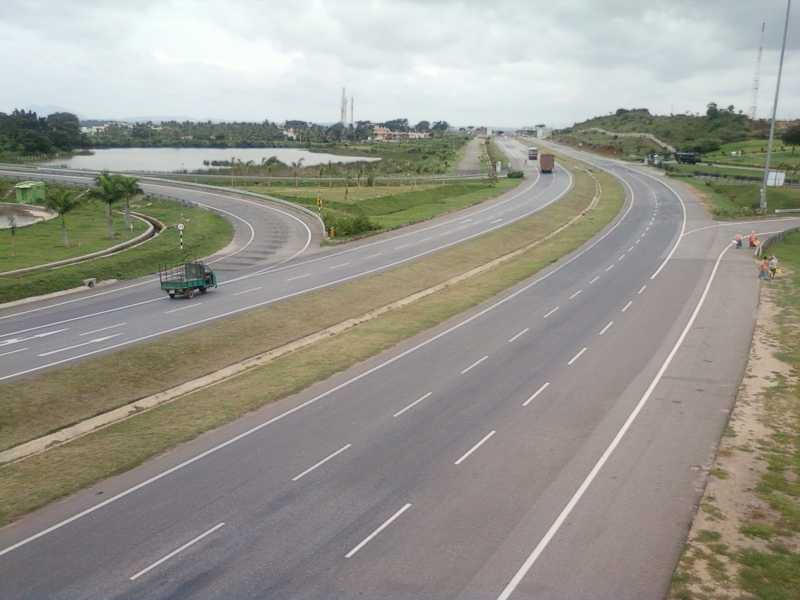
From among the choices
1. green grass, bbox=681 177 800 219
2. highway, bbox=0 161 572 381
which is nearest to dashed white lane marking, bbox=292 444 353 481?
highway, bbox=0 161 572 381

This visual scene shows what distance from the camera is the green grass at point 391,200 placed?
72188 millimetres

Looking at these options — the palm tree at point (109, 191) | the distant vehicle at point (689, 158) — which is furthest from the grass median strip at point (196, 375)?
the distant vehicle at point (689, 158)

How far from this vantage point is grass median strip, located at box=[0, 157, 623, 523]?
19.3 metres

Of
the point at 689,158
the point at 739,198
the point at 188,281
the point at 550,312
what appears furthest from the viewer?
the point at 689,158

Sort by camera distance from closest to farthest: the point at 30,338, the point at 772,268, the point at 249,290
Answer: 1. the point at 30,338
2. the point at 249,290
3. the point at 772,268

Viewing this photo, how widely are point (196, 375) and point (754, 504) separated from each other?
2016 centimetres

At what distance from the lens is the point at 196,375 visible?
27250 millimetres

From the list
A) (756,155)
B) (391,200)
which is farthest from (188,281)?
(756,155)

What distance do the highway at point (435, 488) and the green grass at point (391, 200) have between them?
124 feet

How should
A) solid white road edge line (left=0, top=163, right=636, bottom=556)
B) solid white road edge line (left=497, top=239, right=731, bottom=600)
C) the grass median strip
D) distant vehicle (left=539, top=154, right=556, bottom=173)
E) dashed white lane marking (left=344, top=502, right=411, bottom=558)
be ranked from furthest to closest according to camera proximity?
distant vehicle (left=539, top=154, right=556, bottom=173) < the grass median strip < solid white road edge line (left=0, top=163, right=636, bottom=556) < dashed white lane marking (left=344, top=502, right=411, bottom=558) < solid white road edge line (left=497, top=239, right=731, bottom=600)

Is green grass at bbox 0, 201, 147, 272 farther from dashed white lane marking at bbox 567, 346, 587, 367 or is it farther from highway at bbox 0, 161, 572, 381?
dashed white lane marking at bbox 567, 346, 587, 367

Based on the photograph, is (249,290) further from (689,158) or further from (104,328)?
(689,158)

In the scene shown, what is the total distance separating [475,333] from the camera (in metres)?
32.7

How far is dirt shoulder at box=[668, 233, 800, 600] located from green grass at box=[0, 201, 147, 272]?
141ft
